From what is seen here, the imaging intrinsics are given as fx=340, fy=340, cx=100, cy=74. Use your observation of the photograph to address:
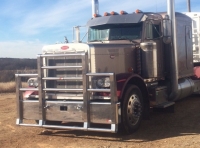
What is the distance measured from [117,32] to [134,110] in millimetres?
2442

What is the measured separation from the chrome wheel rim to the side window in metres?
2.03

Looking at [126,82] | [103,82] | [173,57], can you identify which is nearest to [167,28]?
[173,57]

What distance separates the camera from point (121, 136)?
303 inches

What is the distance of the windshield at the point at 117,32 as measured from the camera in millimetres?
9094

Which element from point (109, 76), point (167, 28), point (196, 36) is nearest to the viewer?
point (109, 76)

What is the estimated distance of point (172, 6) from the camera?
9586mm

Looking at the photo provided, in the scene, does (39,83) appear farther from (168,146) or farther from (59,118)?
(168,146)

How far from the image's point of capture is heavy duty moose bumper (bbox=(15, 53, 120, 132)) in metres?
7.08

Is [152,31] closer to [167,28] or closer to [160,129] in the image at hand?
[167,28]

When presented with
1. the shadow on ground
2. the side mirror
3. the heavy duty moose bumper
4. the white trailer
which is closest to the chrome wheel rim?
the shadow on ground

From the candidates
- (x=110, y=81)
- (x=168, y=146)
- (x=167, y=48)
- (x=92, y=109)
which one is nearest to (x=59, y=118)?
(x=92, y=109)

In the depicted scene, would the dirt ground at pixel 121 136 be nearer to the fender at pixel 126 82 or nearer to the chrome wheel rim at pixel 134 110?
the chrome wheel rim at pixel 134 110

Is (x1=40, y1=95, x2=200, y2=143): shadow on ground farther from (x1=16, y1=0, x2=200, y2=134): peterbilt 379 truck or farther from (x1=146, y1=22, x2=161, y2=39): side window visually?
(x1=146, y1=22, x2=161, y2=39): side window

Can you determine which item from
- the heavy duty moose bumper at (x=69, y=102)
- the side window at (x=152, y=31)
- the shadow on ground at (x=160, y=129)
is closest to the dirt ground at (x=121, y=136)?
the shadow on ground at (x=160, y=129)
